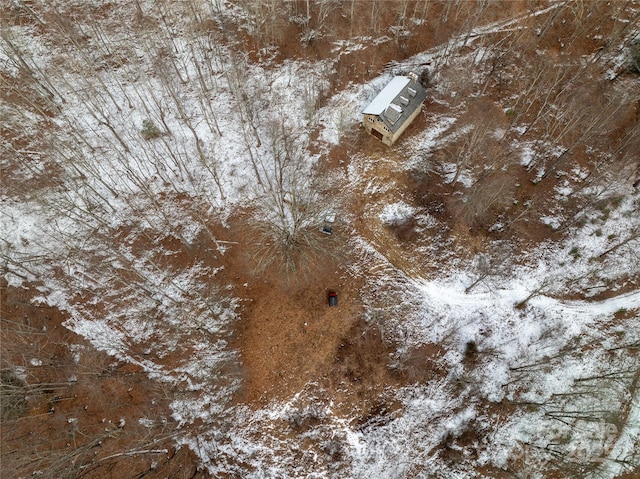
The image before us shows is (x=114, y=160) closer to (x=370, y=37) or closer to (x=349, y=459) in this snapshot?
(x=370, y=37)

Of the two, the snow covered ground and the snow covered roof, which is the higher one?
the snow covered roof

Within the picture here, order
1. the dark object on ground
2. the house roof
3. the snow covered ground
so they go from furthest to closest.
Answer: the house roof, the dark object on ground, the snow covered ground

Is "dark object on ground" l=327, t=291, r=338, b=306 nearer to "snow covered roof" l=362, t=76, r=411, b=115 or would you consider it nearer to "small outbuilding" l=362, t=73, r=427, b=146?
"small outbuilding" l=362, t=73, r=427, b=146

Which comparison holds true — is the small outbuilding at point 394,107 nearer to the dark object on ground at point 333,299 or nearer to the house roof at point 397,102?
the house roof at point 397,102

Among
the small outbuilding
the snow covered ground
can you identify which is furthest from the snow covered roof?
the snow covered ground

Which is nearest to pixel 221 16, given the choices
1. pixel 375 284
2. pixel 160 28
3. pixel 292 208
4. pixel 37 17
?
pixel 160 28

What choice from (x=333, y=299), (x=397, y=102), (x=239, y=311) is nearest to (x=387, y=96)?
(x=397, y=102)

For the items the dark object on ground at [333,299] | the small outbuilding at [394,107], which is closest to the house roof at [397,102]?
the small outbuilding at [394,107]

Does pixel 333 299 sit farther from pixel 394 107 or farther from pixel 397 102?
pixel 397 102
